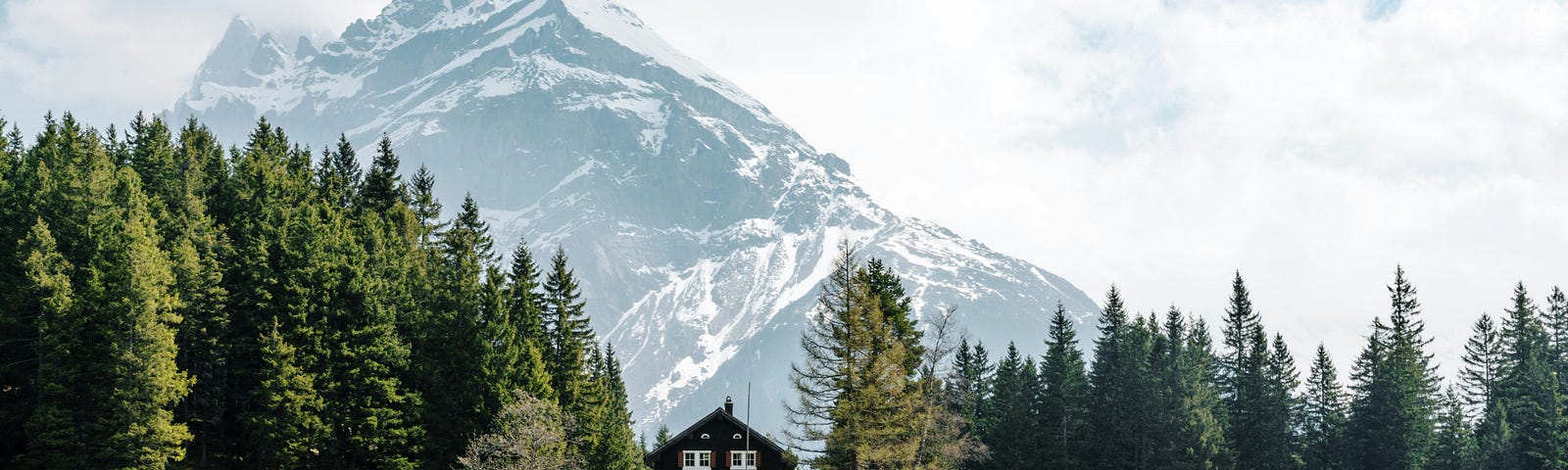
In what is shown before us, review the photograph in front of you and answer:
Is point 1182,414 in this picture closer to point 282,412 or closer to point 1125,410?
point 1125,410

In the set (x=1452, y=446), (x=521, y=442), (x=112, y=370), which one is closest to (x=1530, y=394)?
(x=1452, y=446)

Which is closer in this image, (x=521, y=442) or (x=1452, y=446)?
(x=521, y=442)

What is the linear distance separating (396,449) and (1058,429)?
4270 cm

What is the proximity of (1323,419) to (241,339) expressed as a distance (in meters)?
72.9

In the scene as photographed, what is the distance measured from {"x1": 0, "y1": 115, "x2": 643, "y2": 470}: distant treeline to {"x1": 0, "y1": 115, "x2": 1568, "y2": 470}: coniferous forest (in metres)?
0.14

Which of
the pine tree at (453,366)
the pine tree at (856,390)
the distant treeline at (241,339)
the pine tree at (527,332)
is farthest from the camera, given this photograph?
the pine tree at (527,332)

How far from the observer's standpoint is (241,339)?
61.1 metres

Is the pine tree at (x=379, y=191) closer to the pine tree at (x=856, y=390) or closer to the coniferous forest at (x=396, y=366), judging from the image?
the coniferous forest at (x=396, y=366)

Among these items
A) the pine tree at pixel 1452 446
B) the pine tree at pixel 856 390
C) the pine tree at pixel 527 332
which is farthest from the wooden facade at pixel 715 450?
the pine tree at pixel 1452 446

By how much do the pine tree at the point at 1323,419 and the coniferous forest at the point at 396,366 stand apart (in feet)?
1.05

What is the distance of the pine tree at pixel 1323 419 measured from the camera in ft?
296

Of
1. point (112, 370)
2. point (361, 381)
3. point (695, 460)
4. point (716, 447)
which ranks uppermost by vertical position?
point (361, 381)

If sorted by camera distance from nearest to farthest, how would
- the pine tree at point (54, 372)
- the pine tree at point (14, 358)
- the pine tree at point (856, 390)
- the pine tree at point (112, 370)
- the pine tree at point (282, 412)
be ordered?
the pine tree at point (856, 390) < the pine tree at point (54, 372) < the pine tree at point (112, 370) < the pine tree at point (14, 358) < the pine tree at point (282, 412)

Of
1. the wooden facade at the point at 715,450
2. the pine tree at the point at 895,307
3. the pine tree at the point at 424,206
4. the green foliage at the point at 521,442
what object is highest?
the pine tree at the point at 424,206
